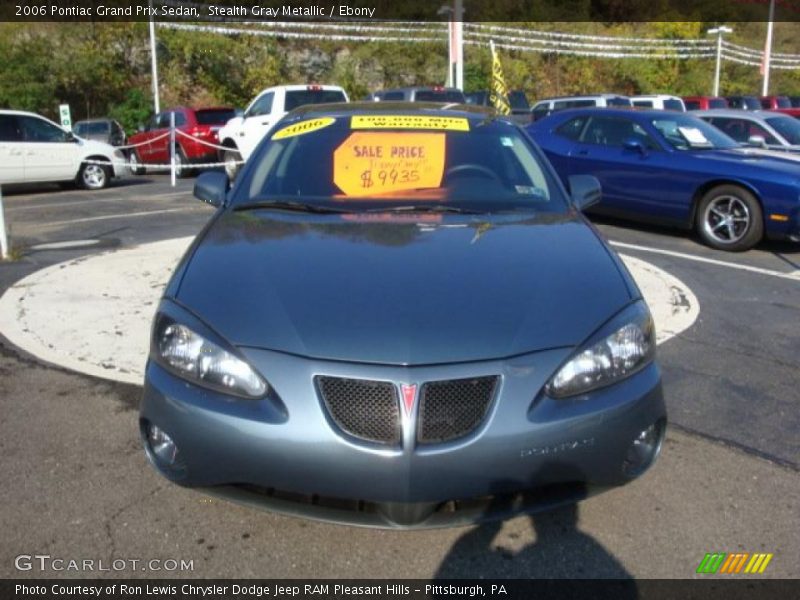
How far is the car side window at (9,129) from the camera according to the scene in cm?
1337

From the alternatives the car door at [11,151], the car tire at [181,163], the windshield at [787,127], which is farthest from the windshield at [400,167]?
the car tire at [181,163]

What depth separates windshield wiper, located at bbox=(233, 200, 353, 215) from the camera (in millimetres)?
3495

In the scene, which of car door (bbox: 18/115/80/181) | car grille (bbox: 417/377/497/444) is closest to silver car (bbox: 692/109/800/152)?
car grille (bbox: 417/377/497/444)

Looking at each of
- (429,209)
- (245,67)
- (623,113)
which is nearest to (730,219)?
(623,113)

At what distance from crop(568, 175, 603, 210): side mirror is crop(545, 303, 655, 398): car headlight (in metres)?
1.45

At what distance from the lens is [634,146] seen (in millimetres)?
8727

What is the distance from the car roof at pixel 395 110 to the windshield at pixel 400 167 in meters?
0.10

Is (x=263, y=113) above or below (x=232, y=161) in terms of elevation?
above

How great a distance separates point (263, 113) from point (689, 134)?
9085 millimetres

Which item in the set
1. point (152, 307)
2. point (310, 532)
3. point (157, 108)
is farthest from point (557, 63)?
point (310, 532)

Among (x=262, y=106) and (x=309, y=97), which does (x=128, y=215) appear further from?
(x=309, y=97)

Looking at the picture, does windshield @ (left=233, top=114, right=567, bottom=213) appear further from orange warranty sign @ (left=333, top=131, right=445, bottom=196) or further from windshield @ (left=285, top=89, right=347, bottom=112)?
windshield @ (left=285, top=89, right=347, bottom=112)

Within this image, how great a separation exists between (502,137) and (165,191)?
1110 centimetres

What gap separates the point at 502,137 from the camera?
415cm
